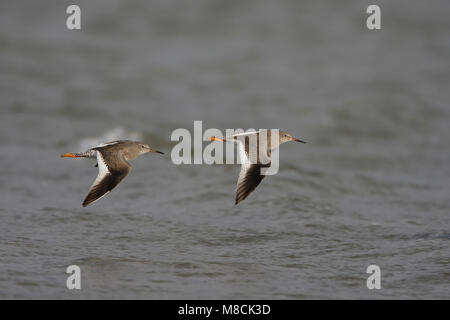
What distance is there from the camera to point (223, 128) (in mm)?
12984

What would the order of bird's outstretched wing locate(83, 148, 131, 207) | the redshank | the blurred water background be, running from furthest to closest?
the redshank → bird's outstretched wing locate(83, 148, 131, 207) → the blurred water background

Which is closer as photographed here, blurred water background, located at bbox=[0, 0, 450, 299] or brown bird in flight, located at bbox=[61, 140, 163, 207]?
blurred water background, located at bbox=[0, 0, 450, 299]

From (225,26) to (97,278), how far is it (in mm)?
12147

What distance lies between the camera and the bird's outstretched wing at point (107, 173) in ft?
23.1

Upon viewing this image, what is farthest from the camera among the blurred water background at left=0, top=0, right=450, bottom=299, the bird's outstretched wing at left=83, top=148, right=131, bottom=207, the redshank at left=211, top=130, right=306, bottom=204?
the redshank at left=211, top=130, right=306, bottom=204

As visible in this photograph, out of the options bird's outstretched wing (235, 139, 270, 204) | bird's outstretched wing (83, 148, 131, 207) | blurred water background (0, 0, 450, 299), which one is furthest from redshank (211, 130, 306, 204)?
bird's outstretched wing (83, 148, 131, 207)

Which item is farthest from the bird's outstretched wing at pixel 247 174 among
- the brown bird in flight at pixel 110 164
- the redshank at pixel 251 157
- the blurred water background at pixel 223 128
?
the brown bird in flight at pixel 110 164

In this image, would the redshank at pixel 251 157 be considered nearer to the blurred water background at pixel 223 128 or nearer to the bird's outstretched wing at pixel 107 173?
the blurred water background at pixel 223 128

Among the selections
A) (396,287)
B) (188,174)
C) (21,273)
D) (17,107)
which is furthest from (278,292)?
(17,107)

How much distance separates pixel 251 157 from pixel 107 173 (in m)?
1.45

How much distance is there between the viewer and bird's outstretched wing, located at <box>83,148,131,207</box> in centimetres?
705

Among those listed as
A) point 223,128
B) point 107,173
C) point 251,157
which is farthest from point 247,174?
point 223,128

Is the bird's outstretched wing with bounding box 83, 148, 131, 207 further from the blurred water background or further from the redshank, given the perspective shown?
the redshank

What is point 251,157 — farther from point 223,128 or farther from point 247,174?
point 223,128
